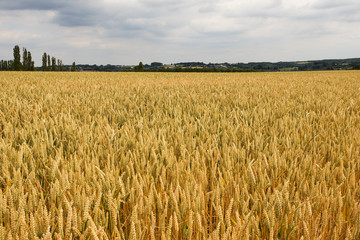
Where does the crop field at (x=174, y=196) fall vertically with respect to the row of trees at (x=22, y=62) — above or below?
below

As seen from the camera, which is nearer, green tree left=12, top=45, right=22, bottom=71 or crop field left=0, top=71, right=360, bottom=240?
crop field left=0, top=71, right=360, bottom=240

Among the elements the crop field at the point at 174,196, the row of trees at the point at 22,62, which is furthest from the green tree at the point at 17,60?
the crop field at the point at 174,196

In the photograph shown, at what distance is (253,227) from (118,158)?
955mm

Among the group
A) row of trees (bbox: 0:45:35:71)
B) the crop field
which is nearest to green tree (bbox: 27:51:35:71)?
row of trees (bbox: 0:45:35:71)

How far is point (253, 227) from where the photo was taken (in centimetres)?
83

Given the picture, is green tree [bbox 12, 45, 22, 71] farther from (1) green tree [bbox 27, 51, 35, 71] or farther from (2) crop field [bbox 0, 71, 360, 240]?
(2) crop field [bbox 0, 71, 360, 240]

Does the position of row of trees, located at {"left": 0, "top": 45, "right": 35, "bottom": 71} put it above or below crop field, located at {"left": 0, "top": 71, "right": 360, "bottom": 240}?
above

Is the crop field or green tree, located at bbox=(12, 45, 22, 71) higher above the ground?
green tree, located at bbox=(12, 45, 22, 71)

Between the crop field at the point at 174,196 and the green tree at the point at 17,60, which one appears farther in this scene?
the green tree at the point at 17,60

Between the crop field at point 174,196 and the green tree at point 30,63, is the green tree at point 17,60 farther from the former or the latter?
the crop field at point 174,196

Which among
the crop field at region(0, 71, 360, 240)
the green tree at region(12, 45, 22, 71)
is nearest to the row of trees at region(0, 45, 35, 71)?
the green tree at region(12, 45, 22, 71)

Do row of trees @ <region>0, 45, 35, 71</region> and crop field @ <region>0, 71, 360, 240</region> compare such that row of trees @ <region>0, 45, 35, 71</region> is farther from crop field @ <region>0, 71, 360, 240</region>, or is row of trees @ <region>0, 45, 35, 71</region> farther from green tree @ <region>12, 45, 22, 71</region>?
crop field @ <region>0, 71, 360, 240</region>

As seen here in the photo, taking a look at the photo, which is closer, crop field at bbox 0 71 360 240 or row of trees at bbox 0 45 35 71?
crop field at bbox 0 71 360 240

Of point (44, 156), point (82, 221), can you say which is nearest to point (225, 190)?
point (82, 221)
